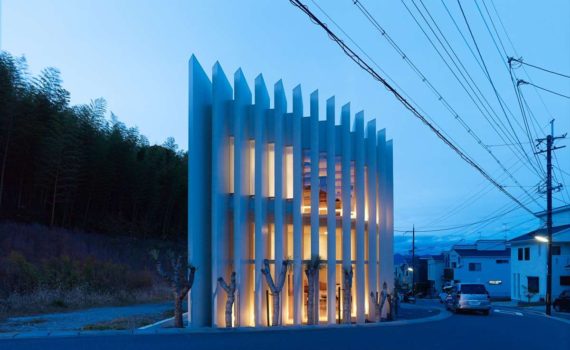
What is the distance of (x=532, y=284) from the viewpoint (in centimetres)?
4438

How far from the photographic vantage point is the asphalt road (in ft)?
47.3

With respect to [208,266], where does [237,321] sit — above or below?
below

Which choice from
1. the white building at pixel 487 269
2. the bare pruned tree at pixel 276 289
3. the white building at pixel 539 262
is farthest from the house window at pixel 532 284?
the bare pruned tree at pixel 276 289

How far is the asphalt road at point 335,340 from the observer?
14414 mm

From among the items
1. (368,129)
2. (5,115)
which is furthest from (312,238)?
(5,115)

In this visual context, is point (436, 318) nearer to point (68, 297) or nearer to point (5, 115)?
point (68, 297)

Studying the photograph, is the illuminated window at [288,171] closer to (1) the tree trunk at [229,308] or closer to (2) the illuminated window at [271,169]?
(2) the illuminated window at [271,169]

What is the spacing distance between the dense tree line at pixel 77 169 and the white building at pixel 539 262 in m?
28.1

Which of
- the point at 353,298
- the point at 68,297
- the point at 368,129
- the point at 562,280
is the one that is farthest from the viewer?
the point at 562,280

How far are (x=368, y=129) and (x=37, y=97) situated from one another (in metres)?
23.6

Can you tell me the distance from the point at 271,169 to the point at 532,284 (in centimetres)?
3106

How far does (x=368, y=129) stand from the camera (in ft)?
76.3

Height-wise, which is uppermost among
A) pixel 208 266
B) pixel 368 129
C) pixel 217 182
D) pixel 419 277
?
pixel 368 129

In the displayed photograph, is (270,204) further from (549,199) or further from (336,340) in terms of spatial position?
(549,199)
